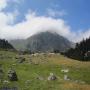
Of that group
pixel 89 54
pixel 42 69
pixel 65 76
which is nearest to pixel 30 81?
pixel 65 76

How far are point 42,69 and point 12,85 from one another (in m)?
29.6

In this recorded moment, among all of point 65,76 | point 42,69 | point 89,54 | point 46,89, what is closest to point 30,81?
point 46,89

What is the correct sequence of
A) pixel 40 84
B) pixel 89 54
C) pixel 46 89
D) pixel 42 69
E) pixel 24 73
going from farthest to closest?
pixel 89 54 → pixel 42 69 → pixel 24 73 → pixel 40 84 → pixel 46 89

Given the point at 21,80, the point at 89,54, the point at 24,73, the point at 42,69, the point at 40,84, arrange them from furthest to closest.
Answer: the point at 89,54 < the point at 42,69 < the point at 24,73 < the point at 21,80 < the point at 40,84

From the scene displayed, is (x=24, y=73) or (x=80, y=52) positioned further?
(x=80, y=52)

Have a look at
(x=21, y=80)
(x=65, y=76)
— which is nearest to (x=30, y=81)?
(x=21, y=80)

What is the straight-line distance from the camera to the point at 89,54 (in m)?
186

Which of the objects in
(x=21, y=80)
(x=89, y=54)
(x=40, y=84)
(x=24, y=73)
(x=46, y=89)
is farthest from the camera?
(x=89, y=54)

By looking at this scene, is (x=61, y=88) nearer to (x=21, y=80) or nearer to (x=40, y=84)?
(x=40, y=84)

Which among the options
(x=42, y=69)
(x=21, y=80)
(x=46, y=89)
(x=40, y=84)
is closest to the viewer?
(x=46, y=89)

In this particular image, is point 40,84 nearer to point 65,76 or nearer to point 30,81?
point 30,81

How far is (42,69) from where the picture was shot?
314 feet

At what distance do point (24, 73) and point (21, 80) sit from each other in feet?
32.3

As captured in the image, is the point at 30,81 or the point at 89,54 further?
the point at 89,54
